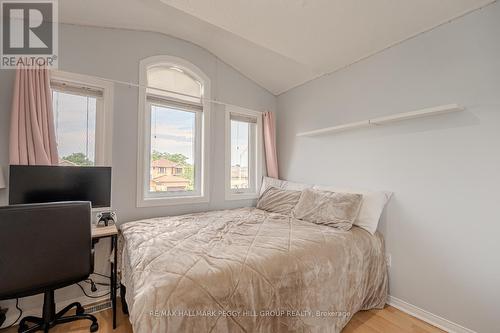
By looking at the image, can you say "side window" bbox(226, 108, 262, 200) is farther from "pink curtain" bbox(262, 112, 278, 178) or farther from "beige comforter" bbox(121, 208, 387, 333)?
"beige comforter" bbox(121, 208, 387, 333)

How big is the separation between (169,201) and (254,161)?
1436 mm

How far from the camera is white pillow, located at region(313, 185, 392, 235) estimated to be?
2047 millimetres

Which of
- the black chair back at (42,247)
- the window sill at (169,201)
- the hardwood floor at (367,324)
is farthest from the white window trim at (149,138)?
the hardwood floor at (367,324)

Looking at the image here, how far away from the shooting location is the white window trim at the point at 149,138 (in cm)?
236

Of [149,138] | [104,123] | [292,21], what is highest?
[292,21]

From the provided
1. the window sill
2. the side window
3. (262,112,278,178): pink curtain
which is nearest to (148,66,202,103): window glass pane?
A: the side window

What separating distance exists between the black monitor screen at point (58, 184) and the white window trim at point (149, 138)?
1.25 feet

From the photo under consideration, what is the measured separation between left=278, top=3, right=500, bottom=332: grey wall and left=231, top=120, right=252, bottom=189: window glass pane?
143 cm

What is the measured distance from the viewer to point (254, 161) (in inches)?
134

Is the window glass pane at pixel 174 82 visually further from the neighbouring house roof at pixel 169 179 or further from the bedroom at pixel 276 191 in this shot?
the neighbouring house roof at pixel 169 179

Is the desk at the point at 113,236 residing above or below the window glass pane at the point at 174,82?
below

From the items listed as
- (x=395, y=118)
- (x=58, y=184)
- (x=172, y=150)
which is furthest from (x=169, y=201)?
(x=395, y=118)

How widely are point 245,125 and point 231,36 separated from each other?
49.0 inches

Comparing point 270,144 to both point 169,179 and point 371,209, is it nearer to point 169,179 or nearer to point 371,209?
point 169,179
